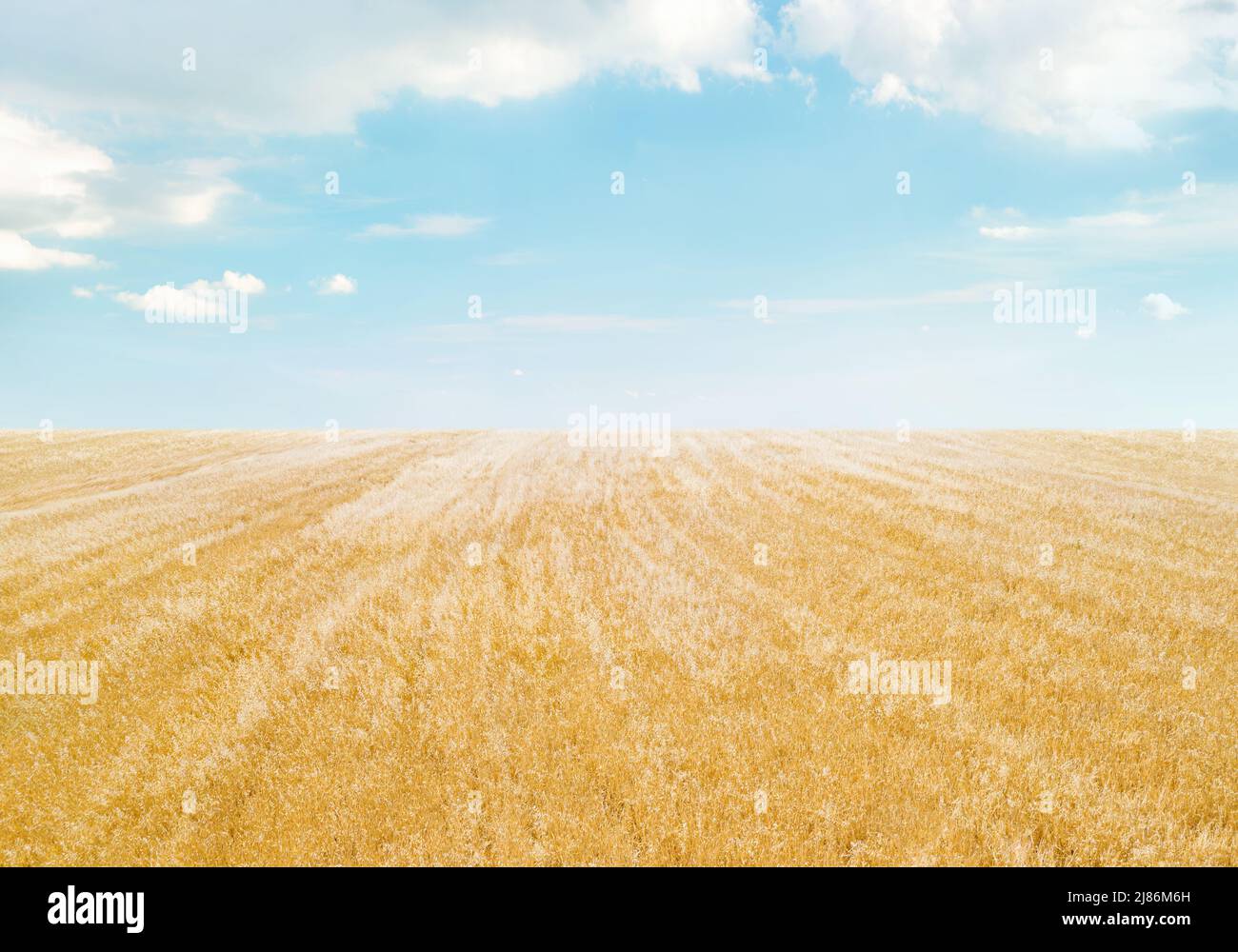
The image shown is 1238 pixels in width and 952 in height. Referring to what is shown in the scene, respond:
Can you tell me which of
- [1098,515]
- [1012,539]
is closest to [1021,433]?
[1098,515]

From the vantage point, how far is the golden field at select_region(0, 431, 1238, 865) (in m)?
6.23

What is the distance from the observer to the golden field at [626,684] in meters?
6.23

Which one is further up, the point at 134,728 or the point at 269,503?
the point at 269,503

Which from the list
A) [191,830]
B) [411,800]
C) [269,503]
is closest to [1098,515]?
[411,800]

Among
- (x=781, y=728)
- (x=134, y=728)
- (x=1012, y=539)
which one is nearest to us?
(x=781, y=728)

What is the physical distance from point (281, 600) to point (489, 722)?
538 cm

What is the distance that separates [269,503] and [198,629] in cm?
800

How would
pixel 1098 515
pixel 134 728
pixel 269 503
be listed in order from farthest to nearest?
pixel 269 503 < pixel 1098 515 < pixel 134 728

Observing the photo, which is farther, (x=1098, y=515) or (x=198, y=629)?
(x=1098, y=515)

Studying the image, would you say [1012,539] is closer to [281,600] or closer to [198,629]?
[281,600]

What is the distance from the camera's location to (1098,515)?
1625cm

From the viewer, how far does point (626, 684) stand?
27.4 ft
